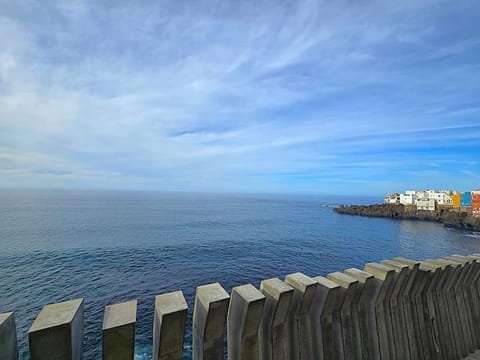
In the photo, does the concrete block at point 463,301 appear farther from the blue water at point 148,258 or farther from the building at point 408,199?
the building at point 408,199

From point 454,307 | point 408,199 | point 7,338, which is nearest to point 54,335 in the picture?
point 7,338

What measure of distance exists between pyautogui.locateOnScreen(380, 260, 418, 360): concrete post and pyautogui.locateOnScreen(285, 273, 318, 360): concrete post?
4.17 ft

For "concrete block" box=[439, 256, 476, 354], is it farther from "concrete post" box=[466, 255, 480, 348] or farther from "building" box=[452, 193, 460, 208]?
"building" box=[452, 193, 460, 208]

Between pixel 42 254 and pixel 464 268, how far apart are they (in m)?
39.6

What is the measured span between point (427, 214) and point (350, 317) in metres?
99.8

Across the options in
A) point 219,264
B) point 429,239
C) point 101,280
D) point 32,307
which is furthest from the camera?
point 429,239

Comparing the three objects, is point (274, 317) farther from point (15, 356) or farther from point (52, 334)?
point (15, 356)

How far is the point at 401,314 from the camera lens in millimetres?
3158

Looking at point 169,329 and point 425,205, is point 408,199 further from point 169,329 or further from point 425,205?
point 169,329

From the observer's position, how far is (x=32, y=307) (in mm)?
17375

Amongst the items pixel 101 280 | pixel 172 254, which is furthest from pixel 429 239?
pixel 101 280

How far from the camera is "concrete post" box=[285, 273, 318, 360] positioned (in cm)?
246

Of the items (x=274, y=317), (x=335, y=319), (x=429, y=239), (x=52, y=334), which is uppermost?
(x=52, y=334)

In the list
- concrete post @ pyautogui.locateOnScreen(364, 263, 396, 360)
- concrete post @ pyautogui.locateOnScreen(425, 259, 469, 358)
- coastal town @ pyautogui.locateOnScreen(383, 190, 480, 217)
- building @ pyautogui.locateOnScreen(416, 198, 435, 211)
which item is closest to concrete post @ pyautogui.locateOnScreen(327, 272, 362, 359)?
concrete post @ pyautogui.locateOnScreen(364, 263, 396, 360)
